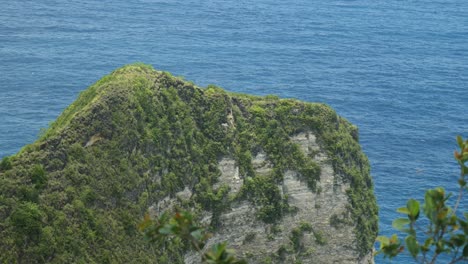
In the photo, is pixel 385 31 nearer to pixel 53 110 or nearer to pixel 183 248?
pixel 53 110

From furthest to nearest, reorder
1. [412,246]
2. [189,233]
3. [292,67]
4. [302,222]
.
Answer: [292,67] < [302,222] < [412,246] < [189,233]

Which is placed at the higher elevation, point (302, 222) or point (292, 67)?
point (302, 222)

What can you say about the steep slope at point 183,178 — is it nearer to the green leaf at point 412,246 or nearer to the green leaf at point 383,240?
the green leaf at point 383,240

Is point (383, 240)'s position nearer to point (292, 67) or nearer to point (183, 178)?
point (183, 178)

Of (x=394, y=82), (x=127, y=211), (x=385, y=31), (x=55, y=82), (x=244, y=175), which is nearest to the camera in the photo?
(x=127, y=211)

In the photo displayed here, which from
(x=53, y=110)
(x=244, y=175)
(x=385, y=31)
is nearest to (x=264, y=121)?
(x=244, y=175)

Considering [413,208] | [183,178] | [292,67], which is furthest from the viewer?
[292,67]

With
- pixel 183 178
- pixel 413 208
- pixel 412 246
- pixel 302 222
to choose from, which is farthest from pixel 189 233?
pixel 302 222
